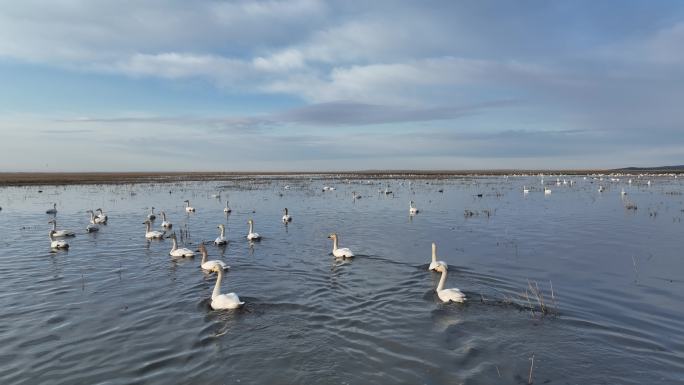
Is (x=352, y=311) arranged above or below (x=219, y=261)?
below

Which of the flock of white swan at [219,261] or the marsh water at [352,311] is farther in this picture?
the flock of white swan at [219,261]

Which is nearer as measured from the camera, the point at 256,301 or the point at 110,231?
the point at 256,301

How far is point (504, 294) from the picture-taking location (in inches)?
502

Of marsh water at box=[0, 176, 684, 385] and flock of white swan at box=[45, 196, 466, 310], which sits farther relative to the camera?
flock of white swan at box=[45, 196, 466, 310]

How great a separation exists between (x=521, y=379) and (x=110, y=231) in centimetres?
2331

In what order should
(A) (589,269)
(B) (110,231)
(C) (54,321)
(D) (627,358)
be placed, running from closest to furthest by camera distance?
(D) (627,358) → (C) (54,321) → (A) (589,269) → (B) (110,231)

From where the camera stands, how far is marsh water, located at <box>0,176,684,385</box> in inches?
333

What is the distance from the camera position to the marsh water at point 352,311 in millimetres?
8469

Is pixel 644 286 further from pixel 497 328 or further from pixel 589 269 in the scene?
pixel 497 328

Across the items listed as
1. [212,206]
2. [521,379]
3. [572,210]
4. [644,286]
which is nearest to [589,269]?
[644,286]

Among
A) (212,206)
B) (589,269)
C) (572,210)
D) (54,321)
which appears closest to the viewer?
(54,321)

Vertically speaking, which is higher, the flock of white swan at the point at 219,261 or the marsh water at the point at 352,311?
the flock of white swan at the point at 219,261

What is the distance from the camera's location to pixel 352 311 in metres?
11.6

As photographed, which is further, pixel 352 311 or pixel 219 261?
pixel 219 261
